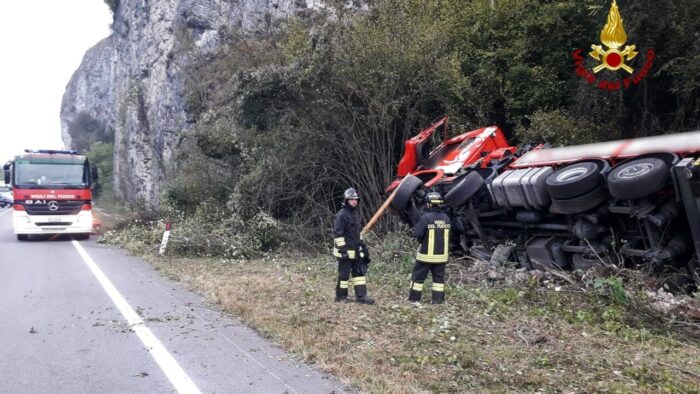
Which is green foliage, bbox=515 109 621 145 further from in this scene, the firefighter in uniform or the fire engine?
the fire engine

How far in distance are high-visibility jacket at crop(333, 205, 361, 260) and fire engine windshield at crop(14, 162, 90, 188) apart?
12901mm

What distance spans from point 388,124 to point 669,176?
280 inches

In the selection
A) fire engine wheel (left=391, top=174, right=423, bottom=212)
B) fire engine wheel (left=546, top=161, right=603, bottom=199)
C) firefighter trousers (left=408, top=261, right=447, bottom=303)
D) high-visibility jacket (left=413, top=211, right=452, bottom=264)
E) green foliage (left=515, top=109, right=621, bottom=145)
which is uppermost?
green foliage (left=515, top=109, right=621, bottom=145)

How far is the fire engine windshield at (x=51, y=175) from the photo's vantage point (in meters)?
17.0

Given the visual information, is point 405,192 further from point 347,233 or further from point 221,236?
point 221,236

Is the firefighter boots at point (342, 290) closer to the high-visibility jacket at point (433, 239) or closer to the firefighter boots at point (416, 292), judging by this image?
the firefighter boots at point (416, 292)

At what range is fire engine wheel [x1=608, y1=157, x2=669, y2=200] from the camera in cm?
654

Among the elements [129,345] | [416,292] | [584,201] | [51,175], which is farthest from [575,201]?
[51,175]

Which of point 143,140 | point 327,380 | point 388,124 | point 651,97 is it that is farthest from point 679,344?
point 143,140

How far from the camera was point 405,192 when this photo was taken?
9.77 meters

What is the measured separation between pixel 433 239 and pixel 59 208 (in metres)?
13.8

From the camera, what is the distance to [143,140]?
122ft

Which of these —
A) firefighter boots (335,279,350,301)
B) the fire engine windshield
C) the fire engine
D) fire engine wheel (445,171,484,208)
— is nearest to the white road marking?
firefighter boots (335,279,350,301)

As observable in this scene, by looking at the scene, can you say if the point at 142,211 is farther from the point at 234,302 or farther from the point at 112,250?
the point at 234,302
